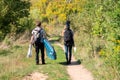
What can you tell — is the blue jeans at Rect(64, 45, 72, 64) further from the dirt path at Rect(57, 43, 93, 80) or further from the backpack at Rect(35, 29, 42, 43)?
the backpack at Rect(35, 29, 42, 43)

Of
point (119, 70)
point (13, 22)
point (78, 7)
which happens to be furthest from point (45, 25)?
point (119, 70)

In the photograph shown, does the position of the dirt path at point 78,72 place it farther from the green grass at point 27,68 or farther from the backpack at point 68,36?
the backpack at point 68,36

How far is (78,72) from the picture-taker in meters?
15.5

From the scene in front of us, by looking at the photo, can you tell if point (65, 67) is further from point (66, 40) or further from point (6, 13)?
point (6, 13)

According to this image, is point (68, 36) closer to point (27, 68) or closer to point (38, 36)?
point (38, 36)

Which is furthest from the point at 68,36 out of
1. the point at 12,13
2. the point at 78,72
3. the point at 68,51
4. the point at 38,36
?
the point at 12,13

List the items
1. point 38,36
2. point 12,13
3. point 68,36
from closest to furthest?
point 38,36 < point 68,36 < point 12,13

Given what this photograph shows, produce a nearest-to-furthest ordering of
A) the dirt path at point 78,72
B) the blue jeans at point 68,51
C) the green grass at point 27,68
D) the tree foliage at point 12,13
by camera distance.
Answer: the dirt path at point 78,72 < the green grass at point 27,68 < the blue jeans at point 68,51 < the tree foliage at point 12,13

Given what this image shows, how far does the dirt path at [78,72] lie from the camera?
14391 millimetres

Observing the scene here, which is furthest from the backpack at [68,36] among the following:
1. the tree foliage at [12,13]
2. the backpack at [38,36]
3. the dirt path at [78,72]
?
the tree foliage at [12,13]

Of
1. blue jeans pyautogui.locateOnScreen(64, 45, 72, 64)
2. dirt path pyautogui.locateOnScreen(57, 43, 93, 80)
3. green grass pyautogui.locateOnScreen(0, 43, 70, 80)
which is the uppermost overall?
blue jeans pyautogui.locateOnScreen(64, 45, 72, 64)

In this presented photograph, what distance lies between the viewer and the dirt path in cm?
1439

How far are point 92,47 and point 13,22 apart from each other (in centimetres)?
2185

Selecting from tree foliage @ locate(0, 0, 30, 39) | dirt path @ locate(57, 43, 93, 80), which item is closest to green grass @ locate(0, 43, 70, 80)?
dirt path @ locate(57, 43, 93, 80)
